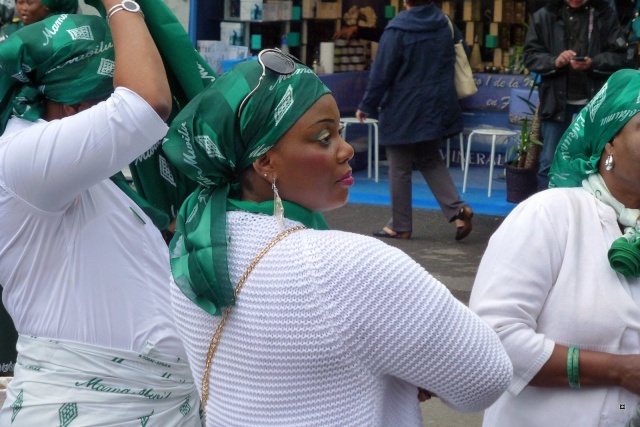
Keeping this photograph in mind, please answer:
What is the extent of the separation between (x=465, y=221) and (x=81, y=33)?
621 cm

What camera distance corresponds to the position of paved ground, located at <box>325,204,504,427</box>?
291 inches

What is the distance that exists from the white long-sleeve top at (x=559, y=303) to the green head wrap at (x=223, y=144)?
0.73 meters

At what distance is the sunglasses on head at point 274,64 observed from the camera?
1881mm

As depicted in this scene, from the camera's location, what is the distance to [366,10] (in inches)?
470

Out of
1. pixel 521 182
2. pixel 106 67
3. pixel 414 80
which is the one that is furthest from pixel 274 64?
pixel 521 182

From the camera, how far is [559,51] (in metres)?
8.01

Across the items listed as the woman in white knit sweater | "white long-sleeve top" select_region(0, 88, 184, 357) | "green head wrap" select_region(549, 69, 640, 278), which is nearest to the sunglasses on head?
the woman in white knit sweater

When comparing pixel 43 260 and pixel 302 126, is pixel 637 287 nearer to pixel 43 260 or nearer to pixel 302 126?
pixel 302 126

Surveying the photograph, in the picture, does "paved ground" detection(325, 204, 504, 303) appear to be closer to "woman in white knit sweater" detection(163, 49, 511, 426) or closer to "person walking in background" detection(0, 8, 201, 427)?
"person walking in background" detection(0, 8, 201, 427)

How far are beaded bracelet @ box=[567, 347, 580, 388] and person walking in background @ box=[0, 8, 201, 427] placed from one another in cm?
90

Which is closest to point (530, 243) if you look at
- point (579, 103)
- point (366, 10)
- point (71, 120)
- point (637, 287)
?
point (637, 287)

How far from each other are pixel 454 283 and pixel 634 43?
250 cm

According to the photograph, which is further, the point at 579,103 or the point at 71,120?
the point at 579,103

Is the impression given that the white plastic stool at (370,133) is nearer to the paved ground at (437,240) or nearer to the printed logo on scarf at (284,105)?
the paved ground at (437,240)
